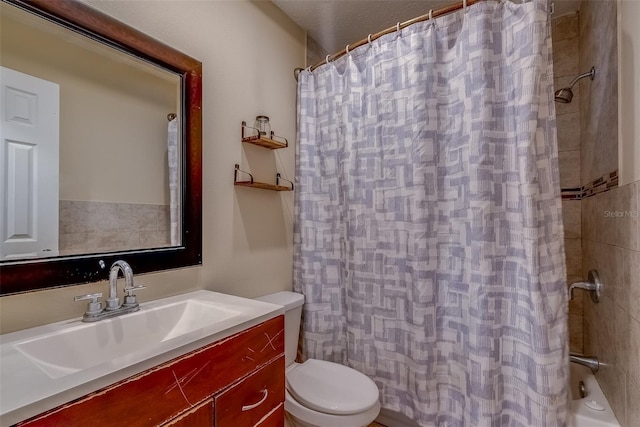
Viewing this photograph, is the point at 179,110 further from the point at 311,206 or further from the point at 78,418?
the point at 78,418

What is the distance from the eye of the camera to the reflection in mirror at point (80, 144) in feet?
3.02

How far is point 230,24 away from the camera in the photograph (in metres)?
1.59

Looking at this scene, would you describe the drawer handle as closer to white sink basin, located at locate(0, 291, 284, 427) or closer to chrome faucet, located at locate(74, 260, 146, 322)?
white sink basin, located at locate(0, 291, 284, 427)

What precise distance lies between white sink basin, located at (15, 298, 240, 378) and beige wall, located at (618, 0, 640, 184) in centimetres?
157

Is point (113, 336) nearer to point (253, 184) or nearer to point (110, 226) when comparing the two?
point (110, 226)

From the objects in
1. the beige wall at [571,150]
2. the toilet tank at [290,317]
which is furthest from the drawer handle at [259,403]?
the beige wall at [571,150]

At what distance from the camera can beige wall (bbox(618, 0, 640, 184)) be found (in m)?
1.10

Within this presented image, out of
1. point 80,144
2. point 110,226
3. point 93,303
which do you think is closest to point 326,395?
point 93,303

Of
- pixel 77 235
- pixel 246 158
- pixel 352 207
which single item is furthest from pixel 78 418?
pixel 352 207

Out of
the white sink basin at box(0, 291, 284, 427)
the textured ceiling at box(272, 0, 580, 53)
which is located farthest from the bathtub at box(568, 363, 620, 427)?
the textured ceiling at box(272, 0, 580, 53)

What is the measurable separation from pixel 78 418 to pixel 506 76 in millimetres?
1796

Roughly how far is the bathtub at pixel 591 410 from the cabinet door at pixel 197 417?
1435mm

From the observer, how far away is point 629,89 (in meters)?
1.18

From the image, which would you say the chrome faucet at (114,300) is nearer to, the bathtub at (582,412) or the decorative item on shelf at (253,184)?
the decorative item on shelf at (253,184)
